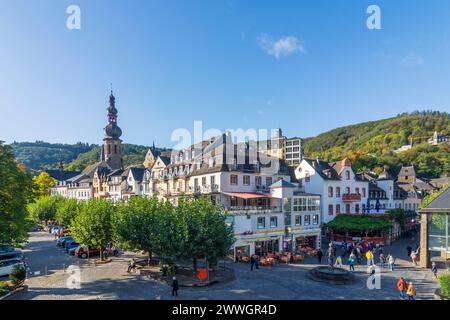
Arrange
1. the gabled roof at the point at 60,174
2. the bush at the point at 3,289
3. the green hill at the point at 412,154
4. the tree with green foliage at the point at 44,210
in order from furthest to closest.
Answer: the gabled roof at the point at 60,174, the green hill at the point at 412,154, the tree with green foliage at the point at 44,210, the bush at the point at 3,289

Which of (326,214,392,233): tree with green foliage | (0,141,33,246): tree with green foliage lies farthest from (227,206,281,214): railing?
(0,141,33,246): tree with green foliage

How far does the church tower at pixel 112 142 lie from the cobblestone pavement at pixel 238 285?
221ft

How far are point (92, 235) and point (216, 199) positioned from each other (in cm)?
1527

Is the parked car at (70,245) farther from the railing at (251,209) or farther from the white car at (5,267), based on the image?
the railing at (251,209)

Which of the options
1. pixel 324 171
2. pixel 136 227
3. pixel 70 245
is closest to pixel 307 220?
pixel 324 171

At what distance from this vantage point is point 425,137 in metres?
174

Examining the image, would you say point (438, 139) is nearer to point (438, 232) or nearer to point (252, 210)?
point (438, 232)

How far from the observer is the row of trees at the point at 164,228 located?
2362 cm

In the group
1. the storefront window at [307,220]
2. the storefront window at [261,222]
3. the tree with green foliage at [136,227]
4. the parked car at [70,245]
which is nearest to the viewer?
the tree with green foliage at [136,227]

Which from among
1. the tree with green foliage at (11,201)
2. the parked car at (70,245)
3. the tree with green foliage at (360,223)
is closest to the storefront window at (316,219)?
the tree with green foliage at (360,223)

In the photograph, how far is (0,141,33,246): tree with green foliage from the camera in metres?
20.6

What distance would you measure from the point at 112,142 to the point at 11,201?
7985 cm

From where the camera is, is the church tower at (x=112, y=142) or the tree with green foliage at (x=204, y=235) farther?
the church tower at (x=112, y=142)

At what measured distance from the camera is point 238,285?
23.8m
